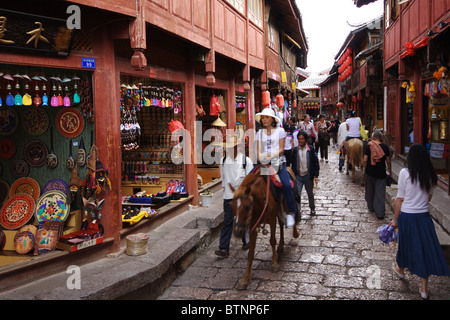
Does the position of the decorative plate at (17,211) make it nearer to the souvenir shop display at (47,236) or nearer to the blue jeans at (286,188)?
the souvenir shop display at (47,236)

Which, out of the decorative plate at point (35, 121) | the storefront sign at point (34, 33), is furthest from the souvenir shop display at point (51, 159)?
the storefront sign at point (34, 33)

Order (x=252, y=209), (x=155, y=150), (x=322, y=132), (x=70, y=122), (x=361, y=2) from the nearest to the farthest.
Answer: (x=252, y=209), (x=70, y=122), (x=155, y=150), (x=361, y=2), (x=322, y=132)

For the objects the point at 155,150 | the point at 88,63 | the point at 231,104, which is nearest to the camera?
the point at 88,63

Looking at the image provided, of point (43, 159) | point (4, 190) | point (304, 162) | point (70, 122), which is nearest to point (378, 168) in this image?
point (304, 162)

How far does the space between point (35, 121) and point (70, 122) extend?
0.74m

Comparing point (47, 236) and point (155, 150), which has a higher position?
point (155, 150)

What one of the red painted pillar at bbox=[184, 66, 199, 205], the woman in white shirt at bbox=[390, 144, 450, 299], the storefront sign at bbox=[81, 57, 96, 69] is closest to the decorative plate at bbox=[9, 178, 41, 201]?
the storefront sign at bbox=[81, 57, 96, 69]

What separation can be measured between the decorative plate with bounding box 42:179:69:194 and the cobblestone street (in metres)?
2.44

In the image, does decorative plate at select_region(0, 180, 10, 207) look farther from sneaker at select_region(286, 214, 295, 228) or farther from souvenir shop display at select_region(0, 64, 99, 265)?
sneaker at select_region(286, 214, 295, 228)

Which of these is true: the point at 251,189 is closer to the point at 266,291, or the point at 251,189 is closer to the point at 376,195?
the point at 266,291

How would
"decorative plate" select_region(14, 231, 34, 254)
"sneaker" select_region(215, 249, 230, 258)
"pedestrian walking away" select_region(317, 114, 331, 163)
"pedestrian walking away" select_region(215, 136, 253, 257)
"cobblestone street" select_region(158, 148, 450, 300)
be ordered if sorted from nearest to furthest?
"cobblestone street" select_region(158, 148, 450, 300) → "decorative plate" select_region(14, 231, 34, 254) → "pedestrian walking away" select_region(215, 136, 253, 257) → "sneaker" select_region(215, 249, 230, 258) → "pedestrian walking away" select_region(317, 114, 331, 163)

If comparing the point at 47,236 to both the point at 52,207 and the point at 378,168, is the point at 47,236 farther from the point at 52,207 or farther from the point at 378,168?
the point at 378,168

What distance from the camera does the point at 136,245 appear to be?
6.64 m

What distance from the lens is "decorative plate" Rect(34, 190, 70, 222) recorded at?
23.1 ft
